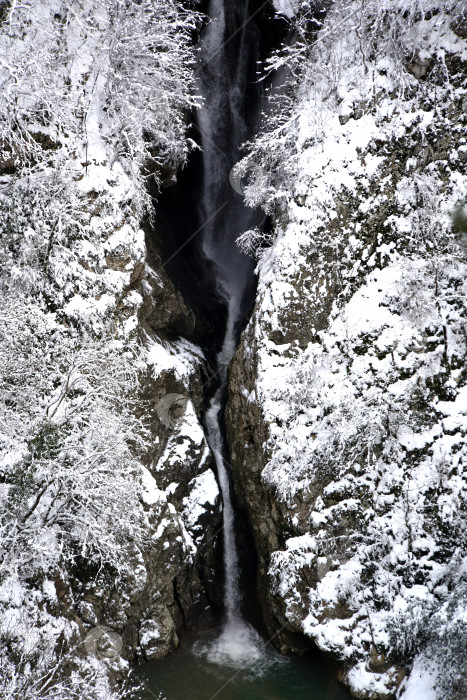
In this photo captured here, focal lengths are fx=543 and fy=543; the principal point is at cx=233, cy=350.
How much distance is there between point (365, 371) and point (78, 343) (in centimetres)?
601

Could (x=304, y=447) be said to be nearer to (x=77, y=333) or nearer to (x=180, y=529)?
(x=180, y=529)

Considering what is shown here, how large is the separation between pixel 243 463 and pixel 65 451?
4578 millimetres

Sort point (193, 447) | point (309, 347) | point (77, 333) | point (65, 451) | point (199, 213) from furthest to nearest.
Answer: point (199, 213) < point (193, 447) < point (309, 347) < point (77, 333) < point (65, 451)

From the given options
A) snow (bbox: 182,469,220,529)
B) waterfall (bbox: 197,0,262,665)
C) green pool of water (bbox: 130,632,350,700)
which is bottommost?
green pool of water (bbox: 130,632,350,700)

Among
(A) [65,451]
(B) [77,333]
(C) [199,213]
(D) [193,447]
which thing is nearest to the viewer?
(A) [65,451]

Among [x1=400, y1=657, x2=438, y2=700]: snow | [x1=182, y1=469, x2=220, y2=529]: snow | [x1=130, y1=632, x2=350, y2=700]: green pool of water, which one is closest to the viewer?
[x1=400, y1=657, x2=438, y2=700]: snow

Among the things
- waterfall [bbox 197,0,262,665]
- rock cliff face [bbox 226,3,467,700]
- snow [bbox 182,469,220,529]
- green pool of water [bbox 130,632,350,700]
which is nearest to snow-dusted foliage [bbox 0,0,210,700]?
snow [bbox 182,469,220,529]

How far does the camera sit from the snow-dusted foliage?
9539mm

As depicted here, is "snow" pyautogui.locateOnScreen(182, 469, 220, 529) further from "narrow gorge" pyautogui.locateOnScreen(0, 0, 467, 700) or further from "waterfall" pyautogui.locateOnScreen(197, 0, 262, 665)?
"waterfall" pyautogui.locateOnScreen(197, 0, 262, 665)

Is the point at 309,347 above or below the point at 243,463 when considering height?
above

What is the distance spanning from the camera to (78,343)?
11125mm

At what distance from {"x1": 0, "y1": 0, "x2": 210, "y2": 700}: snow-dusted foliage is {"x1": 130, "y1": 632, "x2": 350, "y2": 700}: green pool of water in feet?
1.87

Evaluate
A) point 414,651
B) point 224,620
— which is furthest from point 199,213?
point 414,651

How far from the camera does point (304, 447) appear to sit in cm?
1160
